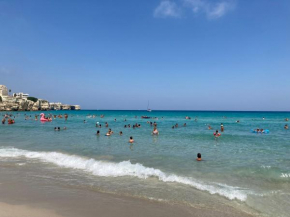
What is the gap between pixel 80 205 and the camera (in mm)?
6629

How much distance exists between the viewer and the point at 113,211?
6.24m

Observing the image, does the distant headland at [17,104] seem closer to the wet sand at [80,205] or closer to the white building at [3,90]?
the white building at [3,90]

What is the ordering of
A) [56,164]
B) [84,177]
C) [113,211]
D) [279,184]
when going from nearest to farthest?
1. [113,211]
2. [279,184]
3. [84,177]
4. [56,164]

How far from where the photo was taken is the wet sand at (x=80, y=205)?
6070 mm

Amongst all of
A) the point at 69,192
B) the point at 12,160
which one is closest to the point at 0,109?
the point at 12,160

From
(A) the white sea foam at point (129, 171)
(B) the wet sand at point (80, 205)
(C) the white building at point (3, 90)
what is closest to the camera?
(B) the wet sand at point (80, 205)

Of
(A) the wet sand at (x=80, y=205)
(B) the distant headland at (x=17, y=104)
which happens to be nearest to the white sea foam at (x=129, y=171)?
(A) the wet sand at (x=80, y=205)

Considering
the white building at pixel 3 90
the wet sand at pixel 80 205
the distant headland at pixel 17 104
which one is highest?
the white building at pixel 3 90

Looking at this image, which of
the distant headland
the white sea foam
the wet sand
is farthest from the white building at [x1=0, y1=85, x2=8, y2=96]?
the wet sand

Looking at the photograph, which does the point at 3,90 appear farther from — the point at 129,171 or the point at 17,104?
the point at 129,171

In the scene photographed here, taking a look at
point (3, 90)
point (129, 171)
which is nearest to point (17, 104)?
point (3, 90)

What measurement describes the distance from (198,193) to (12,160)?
11.1 meters

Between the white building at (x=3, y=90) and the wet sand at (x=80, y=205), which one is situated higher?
the white building at (x=3, y=90)

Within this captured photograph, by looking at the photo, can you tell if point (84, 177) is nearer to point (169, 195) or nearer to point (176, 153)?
point (169, 195)
